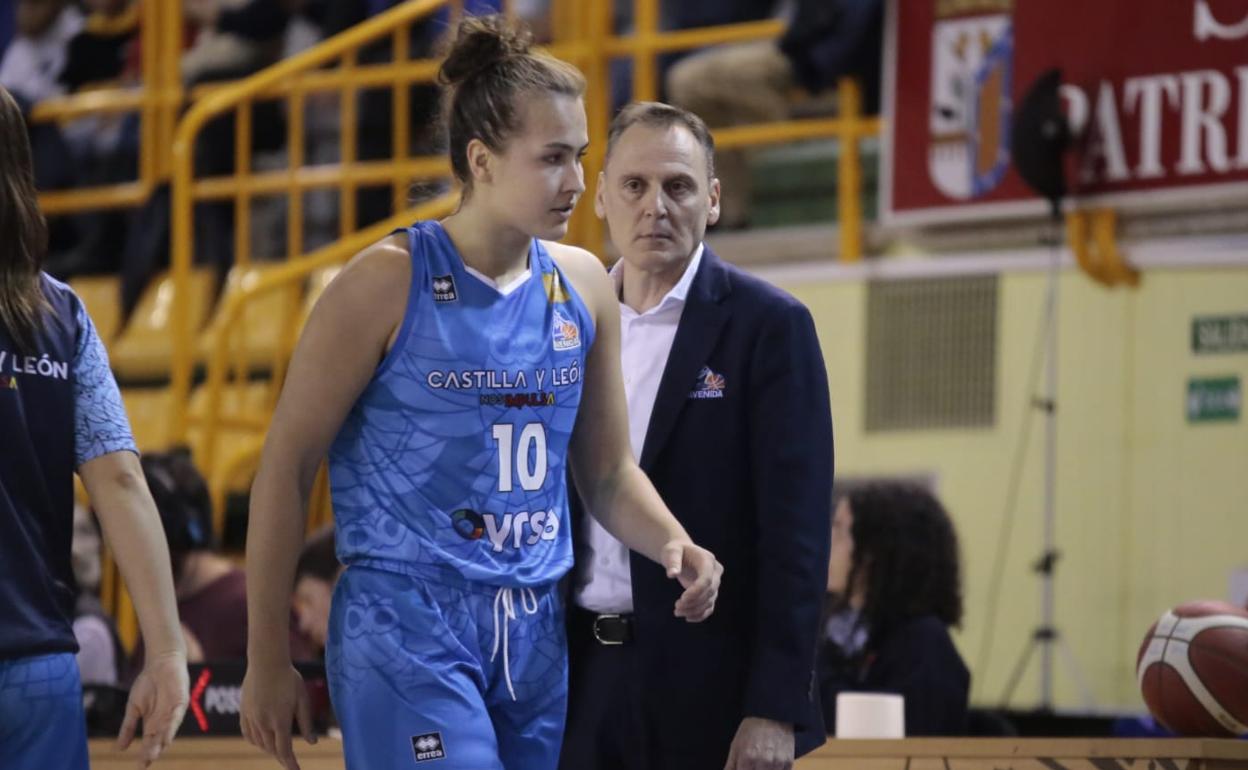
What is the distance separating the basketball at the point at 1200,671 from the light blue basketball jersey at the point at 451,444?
2029 millimetres

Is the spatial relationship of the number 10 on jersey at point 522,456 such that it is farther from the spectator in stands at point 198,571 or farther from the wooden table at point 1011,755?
the spectator in stands at point 198,571

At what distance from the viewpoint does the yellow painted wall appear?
7.17 metres

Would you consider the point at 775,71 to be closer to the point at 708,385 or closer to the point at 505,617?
the point at 708,385

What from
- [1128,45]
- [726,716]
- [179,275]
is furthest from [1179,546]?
[179,275]

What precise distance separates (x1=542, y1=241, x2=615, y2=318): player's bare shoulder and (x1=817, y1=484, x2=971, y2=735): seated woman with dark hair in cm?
235

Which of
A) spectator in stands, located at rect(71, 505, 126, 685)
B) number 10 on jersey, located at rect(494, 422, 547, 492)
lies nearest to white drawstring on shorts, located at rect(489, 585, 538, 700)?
number 10 on jersey, located at rect(494, 422, 547, 492)

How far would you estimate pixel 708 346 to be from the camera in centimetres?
368

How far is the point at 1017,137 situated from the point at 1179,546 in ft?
4.90

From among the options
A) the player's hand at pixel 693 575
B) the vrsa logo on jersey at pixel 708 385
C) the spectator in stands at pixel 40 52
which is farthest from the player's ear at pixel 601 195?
the spectator in stands at pixel 40 52

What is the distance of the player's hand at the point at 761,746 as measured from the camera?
3479 mm

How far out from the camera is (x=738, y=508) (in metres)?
3.67

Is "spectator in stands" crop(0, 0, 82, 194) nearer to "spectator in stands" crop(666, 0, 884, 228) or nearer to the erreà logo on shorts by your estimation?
"spectator in stands" crop(666, 0, 884, 228)

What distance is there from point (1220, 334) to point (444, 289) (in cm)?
472

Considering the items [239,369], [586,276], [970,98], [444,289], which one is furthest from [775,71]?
[444,289]
